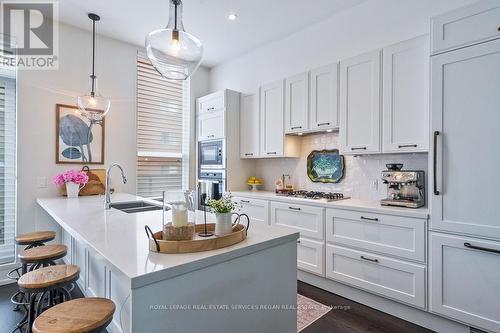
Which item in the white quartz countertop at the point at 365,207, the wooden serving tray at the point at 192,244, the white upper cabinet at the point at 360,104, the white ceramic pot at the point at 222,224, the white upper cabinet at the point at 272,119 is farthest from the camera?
the white upper cabinet at the point at 272,119

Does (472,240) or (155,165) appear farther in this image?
(155,165)

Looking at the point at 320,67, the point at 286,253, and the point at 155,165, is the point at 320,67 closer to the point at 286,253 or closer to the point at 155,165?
the point at 286,253

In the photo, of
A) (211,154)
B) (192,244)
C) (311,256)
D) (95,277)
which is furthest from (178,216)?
(211,154)

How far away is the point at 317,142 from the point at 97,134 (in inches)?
114

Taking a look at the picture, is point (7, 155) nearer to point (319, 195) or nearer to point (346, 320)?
point (319, 195)

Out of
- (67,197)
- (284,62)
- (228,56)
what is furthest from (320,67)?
(67,197)

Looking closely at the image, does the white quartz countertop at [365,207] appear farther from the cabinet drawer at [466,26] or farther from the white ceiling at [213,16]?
the white ceiling at [213,16]

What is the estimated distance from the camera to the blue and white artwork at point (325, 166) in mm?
3185

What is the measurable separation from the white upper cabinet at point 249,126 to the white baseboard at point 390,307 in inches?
72.1

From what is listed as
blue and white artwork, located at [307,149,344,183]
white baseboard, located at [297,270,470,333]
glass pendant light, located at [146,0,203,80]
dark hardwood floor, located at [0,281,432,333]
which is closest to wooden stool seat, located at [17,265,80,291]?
dark hardwood floor, located at [0,281,432,333]

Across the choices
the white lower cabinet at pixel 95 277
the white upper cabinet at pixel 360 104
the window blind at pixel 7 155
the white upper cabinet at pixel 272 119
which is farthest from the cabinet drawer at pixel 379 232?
the window blind at pixel 7 155

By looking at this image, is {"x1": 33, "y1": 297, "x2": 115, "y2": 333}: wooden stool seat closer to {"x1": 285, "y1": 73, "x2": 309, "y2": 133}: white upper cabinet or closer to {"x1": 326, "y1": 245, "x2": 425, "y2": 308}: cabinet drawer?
{"x1": 326, "y1": 245, "x2": 425, "y2": 308}: cabinet drawer

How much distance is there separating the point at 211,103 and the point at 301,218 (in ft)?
7.63

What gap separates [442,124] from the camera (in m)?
1.99
